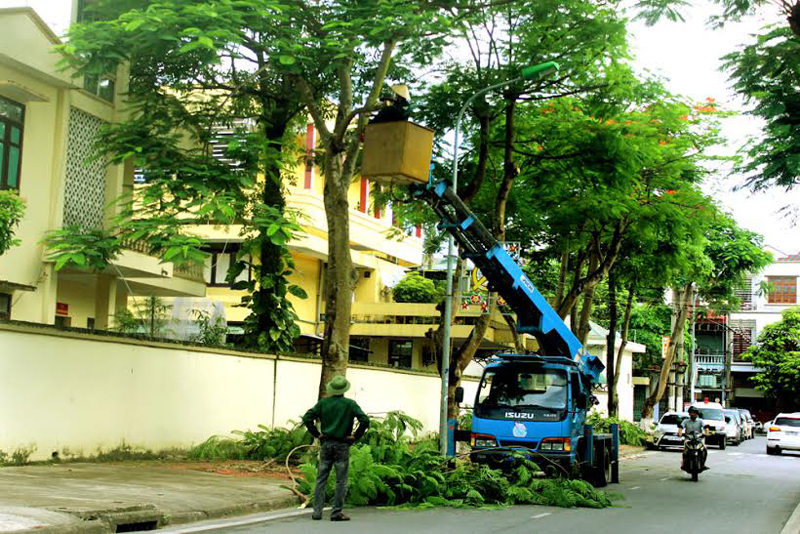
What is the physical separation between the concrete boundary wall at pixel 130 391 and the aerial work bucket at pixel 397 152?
6.08 meters

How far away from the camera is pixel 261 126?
822 inches

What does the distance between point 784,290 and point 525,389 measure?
215ft

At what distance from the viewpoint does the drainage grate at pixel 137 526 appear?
10742 mm

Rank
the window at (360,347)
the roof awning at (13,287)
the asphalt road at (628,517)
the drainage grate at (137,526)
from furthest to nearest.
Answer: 1. the window at (360,347)
2. the roof awning at (13,287)
3. the asphalt road at (628,517)
4. the drainage grate at (137,526)

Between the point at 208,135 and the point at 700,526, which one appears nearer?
the point at 700,526

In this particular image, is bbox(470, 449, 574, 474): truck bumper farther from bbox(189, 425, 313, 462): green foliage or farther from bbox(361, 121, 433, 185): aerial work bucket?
bbox(361, 121, 433, 185): aerial work bucket

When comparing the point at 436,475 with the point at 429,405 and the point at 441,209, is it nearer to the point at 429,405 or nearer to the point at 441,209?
the point at 441,209

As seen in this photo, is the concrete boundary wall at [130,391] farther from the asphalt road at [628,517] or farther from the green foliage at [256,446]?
the asphalt road at [628,517]

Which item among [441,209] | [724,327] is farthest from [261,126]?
[724,327]

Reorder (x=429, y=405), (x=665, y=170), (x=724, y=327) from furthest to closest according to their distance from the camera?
(x=724, y=327) < (x=429, y=405) < (x=665, y=170)

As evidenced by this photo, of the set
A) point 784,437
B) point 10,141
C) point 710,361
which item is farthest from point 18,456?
point 710,361

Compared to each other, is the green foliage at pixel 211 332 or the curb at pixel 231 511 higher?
the green foliage at pixel 211 332

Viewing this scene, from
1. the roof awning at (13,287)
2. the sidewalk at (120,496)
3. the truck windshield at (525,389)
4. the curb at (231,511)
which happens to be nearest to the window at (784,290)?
the truck windshield at (525,389)

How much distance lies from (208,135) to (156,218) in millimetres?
3151
